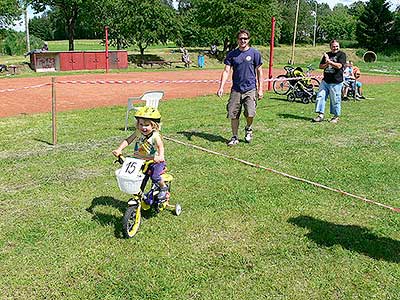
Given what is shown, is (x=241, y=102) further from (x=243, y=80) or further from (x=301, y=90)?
(x=301, y=90)

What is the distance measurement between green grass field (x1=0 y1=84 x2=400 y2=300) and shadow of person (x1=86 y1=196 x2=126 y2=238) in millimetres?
21

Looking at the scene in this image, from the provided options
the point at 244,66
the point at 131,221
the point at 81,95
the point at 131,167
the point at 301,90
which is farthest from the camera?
the point at 81,95

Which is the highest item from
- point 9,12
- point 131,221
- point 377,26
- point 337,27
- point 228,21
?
point 337,27

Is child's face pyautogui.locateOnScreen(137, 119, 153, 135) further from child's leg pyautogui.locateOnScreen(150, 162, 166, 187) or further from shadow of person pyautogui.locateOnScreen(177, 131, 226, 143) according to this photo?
shadow of person pyautogui.locateOnScreen(177, 131, 226, 143)

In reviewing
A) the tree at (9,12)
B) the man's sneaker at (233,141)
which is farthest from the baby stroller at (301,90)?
the tree at (9,12)

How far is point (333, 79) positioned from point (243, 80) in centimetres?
325

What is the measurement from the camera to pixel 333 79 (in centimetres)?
999

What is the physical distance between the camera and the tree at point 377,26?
5716 cm

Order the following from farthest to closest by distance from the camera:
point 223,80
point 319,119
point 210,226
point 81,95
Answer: point 81,95 < point 319,119 < point 223,80 < point 210,226

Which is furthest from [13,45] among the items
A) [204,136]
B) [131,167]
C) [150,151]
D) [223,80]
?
[131,167]

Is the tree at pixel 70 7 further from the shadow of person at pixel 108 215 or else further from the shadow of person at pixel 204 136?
the shadow of person at pixel 108 215

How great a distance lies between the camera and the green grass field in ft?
11.3

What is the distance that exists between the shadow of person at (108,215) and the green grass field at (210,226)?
2 cm

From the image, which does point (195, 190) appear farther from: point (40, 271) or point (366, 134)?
point (366, 134)
